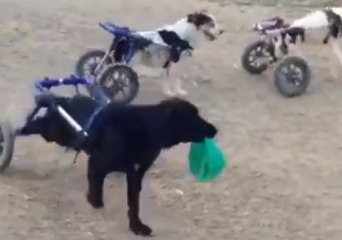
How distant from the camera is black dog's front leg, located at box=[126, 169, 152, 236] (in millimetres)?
5895

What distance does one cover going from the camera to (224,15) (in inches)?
455

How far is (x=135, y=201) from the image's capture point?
19.4 feet

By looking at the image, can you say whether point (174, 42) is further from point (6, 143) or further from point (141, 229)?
point (141, 229)

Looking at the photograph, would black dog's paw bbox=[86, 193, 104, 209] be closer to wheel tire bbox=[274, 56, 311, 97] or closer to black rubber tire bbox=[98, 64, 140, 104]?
black rubber tire bbox=[98, 64, 140, 104]

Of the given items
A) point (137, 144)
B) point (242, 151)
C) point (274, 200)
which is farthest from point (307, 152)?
point (137, 144)

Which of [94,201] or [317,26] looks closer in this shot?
[94,201]

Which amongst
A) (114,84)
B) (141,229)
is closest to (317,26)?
(114,84)

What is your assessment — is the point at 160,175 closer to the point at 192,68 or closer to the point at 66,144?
the point at 66,144

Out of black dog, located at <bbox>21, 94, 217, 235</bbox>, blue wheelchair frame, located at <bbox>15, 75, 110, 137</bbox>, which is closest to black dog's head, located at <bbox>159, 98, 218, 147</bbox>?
black dog, located at <bbox>21, 94, 217, 235</bbox>

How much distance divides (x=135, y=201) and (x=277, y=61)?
11.7ft

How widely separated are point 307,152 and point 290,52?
178 centimetres

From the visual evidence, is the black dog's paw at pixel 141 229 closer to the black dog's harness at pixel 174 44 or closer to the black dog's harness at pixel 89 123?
the black dog's harness at pixel 89 123

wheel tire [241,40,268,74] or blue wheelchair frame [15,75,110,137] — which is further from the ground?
wheel tire [241,40,268,74]

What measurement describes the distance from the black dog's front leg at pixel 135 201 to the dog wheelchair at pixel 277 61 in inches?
127
